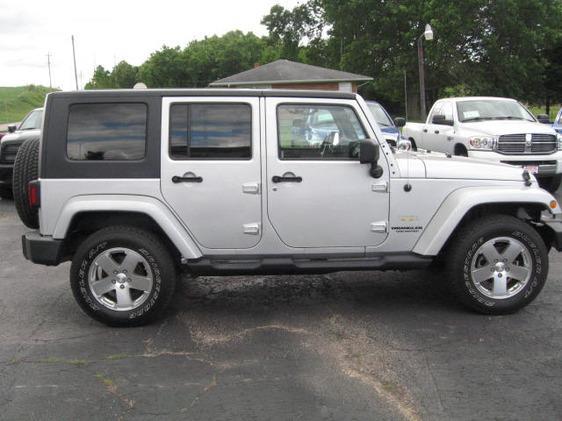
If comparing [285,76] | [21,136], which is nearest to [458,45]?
[285,76]

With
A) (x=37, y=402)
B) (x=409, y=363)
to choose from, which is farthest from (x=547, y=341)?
(x=37, y=402)

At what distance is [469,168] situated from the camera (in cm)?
486

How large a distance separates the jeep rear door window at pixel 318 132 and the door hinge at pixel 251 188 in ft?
1.01

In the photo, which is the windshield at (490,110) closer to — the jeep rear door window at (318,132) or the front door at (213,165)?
the jeep rear door window at (318,132)

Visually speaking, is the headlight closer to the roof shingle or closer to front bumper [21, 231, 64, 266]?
front bumper [21, 231, 64, 266]

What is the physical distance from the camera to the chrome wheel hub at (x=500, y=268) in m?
4.81

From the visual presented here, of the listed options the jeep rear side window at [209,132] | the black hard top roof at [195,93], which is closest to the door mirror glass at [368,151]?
the black hard top roof at [195,93]

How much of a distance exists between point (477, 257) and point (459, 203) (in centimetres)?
49

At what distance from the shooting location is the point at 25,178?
4.81 meters

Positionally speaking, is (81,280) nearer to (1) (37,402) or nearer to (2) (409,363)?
(1) (37,402)

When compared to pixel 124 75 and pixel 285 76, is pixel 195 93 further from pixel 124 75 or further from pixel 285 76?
pixel 124 75

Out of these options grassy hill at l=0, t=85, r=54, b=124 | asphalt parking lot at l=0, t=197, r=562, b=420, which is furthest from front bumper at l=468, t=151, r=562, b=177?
grassy hill at l=0, t=85, r=54, b=124

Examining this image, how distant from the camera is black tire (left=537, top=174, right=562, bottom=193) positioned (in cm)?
1116

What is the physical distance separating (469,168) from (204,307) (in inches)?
100
